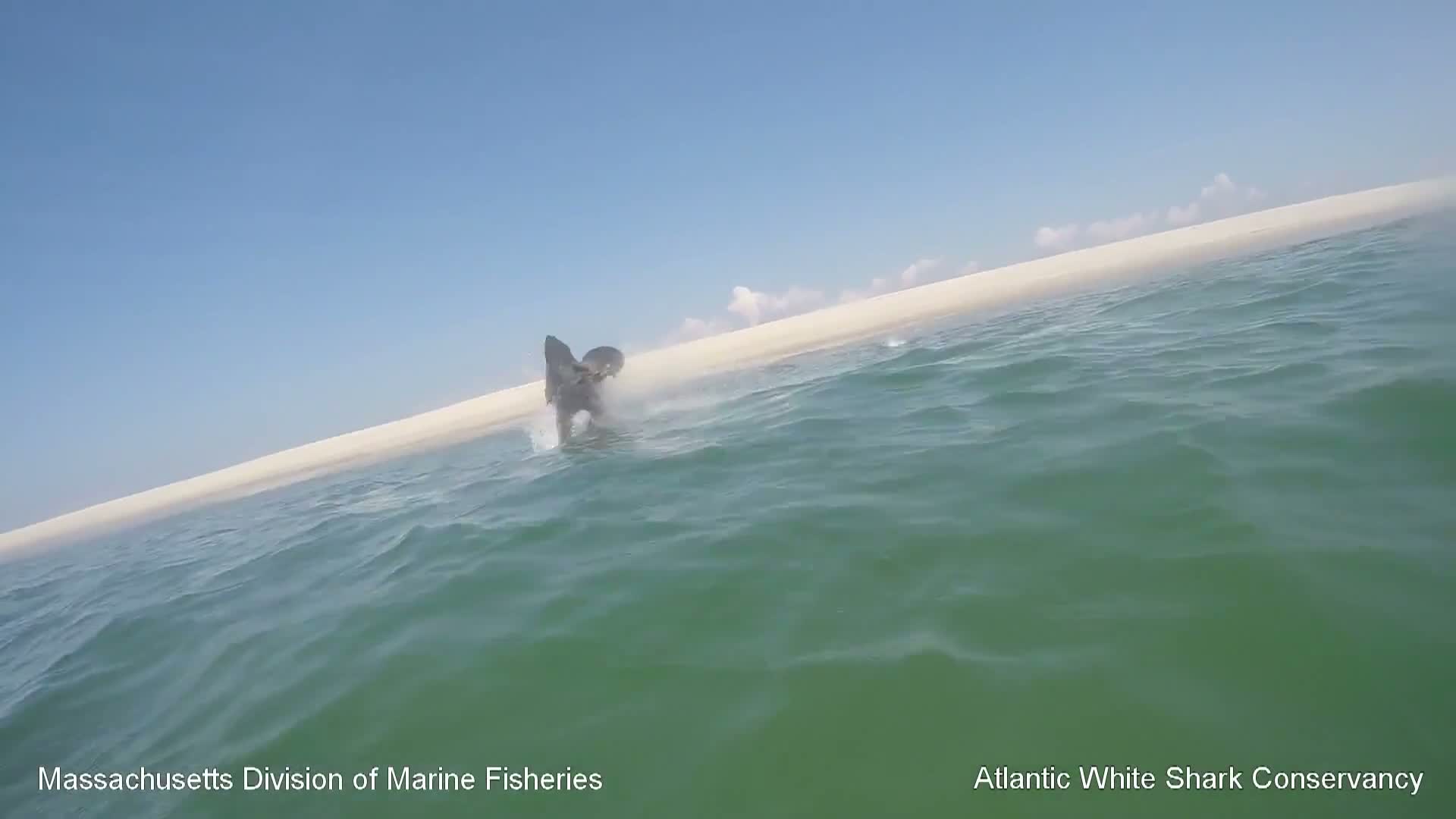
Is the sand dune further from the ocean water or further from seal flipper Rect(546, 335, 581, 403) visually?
the ocean water

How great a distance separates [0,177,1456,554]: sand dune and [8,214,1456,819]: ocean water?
51.5 feet

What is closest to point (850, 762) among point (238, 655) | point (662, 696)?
point (662, 696)

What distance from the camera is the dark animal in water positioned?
45.8ft

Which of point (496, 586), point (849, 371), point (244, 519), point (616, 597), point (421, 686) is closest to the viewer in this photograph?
point (421, 686)

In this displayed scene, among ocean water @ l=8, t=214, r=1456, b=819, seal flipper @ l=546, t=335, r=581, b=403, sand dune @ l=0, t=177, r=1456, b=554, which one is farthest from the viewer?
sand dune @ l=0, t=177, r=1456, b=554

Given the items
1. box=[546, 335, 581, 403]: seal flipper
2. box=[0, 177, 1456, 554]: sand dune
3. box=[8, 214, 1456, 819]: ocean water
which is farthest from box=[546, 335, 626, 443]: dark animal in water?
box=[0, 177, 1456, 554]: sand dune

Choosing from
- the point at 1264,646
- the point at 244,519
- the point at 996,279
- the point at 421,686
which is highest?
the point at 996,279

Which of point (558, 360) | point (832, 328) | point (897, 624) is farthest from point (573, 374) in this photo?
point (832, 328)

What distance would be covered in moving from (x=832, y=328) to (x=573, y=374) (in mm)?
24685

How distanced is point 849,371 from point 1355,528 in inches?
494

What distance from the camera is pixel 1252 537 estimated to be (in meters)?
4.45

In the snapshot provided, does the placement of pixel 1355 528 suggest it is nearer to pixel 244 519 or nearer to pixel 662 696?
pixel 662 696

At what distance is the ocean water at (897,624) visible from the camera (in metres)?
3.22

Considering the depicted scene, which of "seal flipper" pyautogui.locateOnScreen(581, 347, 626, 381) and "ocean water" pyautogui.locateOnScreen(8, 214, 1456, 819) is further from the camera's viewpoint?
"seal flipper" pyautogui.locateOnScreen(581, 347, 626, 381)
